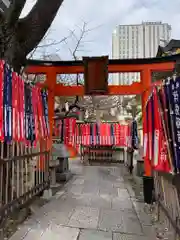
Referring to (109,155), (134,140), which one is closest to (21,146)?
(134,140)

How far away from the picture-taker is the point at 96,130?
17.2 metres

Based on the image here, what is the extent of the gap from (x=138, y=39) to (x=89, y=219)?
43.0ft

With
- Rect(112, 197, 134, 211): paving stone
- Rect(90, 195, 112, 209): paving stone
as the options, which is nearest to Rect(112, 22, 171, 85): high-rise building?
Rect(90, 195, 112, 209): paving stone

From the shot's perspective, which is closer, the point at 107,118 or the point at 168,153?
the point at 168,153

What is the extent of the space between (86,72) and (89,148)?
10.4 m

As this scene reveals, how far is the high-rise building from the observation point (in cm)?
1512

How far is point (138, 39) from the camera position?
15977mm

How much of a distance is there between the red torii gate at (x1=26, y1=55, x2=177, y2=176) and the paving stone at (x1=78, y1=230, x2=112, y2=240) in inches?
171

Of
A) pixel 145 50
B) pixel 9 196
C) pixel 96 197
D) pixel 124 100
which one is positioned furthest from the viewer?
pixel 124 100

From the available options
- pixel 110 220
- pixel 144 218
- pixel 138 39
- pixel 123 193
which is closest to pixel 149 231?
pixel 144 218

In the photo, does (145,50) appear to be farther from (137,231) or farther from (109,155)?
(137,231)

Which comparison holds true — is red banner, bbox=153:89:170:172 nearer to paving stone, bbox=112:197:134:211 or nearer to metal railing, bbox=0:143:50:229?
metal railing, bbox=0:143:50:229

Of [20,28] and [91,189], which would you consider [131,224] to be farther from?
[20,28]

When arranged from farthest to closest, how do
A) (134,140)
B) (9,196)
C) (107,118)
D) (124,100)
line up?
(107,118)
(124,100)
(134,140)
(9,196)
